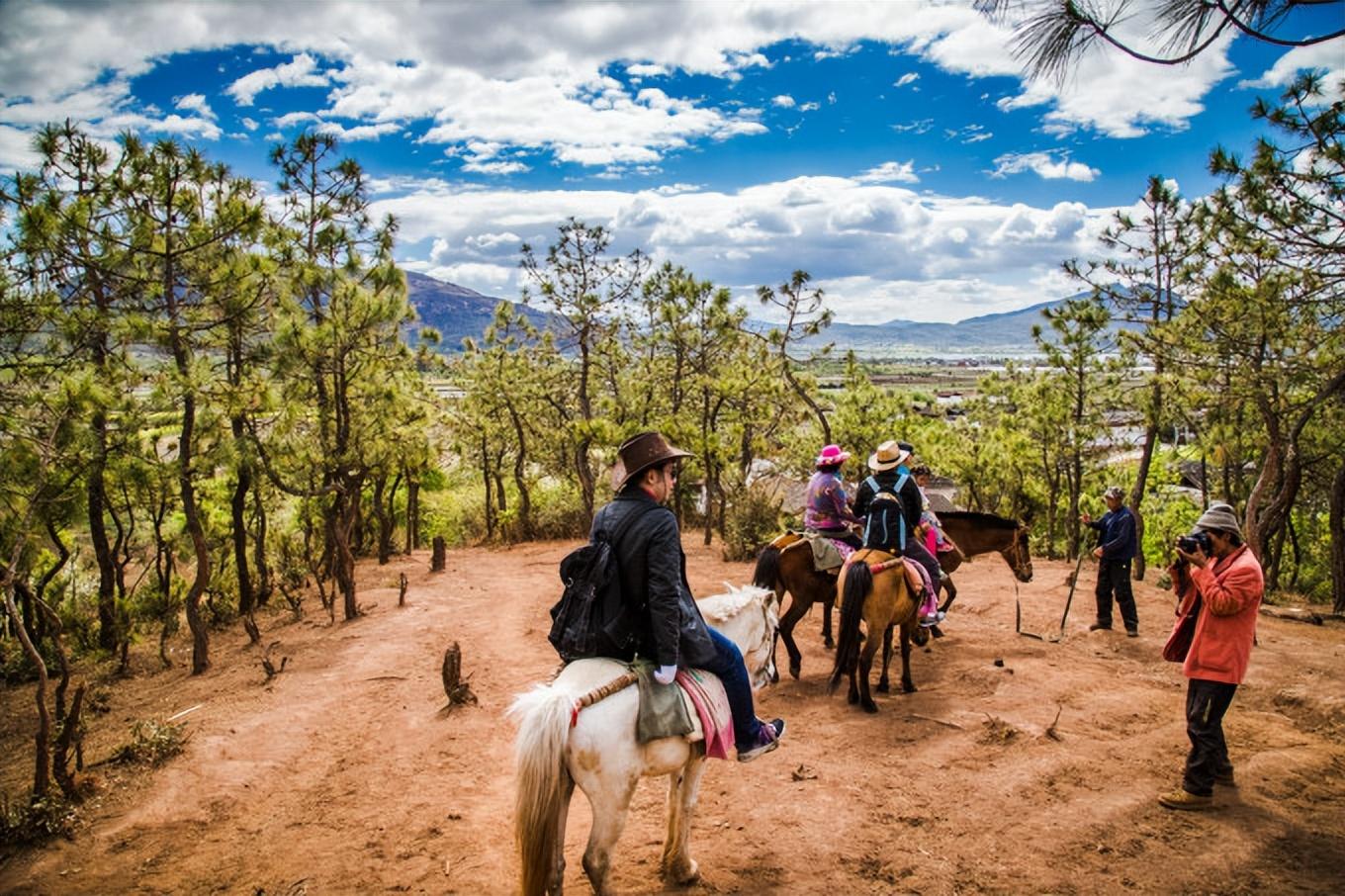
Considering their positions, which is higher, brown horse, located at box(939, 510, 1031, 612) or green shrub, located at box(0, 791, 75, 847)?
brown horse, located at box(939, 510, 1031, 612)

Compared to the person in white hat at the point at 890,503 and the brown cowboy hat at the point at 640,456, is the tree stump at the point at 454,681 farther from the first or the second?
the brown cowboy hat at the point at 640,456

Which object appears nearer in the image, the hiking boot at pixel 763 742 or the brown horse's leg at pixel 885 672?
the hiking boot at pixel 763 742

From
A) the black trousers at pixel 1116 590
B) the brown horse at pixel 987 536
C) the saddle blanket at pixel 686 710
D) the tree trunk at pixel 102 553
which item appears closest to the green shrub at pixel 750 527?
the brown horse at pixel 987 536

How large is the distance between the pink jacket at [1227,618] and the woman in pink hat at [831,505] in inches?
145

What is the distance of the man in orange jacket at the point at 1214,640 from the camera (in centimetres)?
504

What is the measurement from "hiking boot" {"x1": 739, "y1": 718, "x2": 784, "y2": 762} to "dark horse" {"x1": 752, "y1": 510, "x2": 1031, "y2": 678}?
3314 mm

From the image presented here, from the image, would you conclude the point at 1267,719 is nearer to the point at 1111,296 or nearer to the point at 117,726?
the point at 1111,296

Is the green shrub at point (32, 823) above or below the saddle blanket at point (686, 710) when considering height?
below

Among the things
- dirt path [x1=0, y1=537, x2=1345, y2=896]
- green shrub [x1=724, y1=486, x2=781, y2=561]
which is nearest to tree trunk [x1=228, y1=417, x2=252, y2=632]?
dirt path [x1=0, y1=537, x2=1345, y2=896]

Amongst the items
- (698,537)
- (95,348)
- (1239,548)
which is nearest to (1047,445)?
(698,537)

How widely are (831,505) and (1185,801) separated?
4242mm

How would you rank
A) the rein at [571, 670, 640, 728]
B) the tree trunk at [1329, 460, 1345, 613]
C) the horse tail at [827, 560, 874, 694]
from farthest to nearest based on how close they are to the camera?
the tree trunk at [1329, 460, 1345, 613] < the horse tail at [827, 560, 874, 694] < the rein at [571, 670, 640, 728]

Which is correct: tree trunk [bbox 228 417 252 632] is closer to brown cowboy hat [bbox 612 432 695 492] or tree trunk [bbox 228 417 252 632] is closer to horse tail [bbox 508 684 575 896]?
brown cowboy hat [bbox 612 432 695 492]

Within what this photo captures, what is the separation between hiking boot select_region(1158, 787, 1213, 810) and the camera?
5191 millimetres
